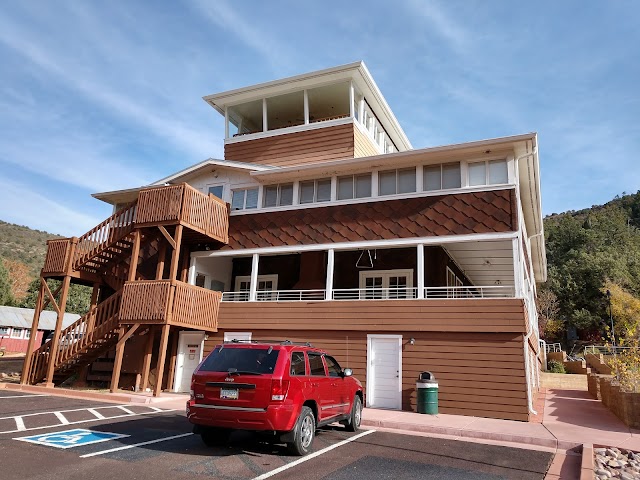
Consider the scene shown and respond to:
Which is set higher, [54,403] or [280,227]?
[280,227]

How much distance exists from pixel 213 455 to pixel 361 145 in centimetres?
1436

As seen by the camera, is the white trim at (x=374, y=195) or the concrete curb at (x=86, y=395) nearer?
the concrete curb at (x=86, y=395)

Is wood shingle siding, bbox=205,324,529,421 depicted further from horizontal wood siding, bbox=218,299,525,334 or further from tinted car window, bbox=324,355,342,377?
tinted car window, bbox=324,355,342,377

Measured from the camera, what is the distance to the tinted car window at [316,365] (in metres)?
7.91

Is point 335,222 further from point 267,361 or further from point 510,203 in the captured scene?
point 267,361

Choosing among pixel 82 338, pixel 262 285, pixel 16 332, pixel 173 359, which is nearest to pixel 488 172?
pixel 262 285

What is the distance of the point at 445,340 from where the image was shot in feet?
44.7

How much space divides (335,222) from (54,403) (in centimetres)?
975

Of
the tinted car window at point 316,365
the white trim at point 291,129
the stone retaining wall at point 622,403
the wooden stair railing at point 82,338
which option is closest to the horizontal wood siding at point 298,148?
the white trim at point 291,129

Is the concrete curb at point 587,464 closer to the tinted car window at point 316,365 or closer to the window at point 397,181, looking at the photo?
the tinted car window at point 316,365

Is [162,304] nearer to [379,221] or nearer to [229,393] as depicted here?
[379,221]

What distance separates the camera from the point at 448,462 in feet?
24.2

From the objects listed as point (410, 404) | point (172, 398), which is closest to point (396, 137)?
point (410, 404)

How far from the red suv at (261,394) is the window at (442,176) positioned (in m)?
8.86
